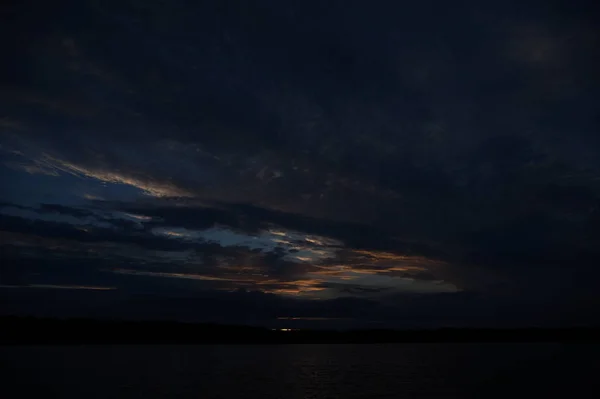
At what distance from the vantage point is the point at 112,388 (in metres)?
58.5

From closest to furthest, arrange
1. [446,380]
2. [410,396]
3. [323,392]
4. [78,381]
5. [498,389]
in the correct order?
[410,396], [323,392], [498,389], [78,381], [446,380]

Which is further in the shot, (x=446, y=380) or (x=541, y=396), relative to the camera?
(x=446, y=380)

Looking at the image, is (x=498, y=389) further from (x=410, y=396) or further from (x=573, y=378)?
(x=573, y=378)

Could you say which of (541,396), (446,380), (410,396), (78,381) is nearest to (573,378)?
(446,380)

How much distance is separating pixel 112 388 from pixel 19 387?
9.80m

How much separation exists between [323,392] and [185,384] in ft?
59.1

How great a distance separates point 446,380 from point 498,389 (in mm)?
12113

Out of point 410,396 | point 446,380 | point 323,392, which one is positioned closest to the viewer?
point 410,396

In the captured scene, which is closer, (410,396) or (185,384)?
(410,396)

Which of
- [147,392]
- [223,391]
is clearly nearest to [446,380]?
[223,391]

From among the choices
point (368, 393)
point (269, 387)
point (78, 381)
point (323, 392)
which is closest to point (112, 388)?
point (78, 381)

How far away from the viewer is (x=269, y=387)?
61.7 meters

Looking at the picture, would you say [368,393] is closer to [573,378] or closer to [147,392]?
[147,392]

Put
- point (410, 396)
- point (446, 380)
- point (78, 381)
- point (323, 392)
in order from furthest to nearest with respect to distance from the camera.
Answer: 1. point (446, 380)
2. point (78, 381)
3. point (323, 392)
4. point (410, 396)
